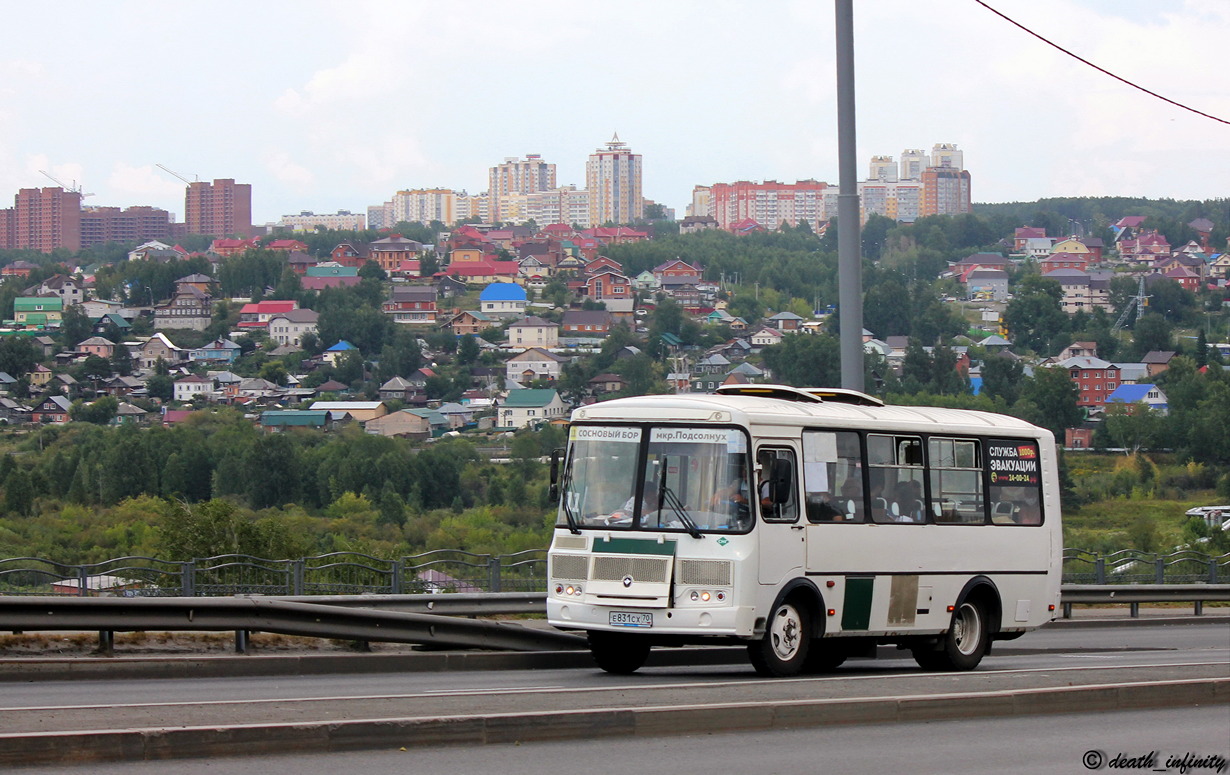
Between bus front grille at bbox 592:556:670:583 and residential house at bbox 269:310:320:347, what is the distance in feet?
591

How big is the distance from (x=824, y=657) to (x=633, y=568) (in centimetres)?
261

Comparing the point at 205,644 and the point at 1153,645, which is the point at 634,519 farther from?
the point at 1153,645

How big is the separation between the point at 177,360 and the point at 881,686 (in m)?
178

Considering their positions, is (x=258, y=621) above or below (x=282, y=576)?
above

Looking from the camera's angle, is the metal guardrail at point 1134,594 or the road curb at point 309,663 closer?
the road curb at point 309,663

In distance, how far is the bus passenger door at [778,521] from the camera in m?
12.8

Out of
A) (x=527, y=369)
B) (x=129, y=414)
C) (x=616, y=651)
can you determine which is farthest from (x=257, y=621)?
(x=527, y=369)

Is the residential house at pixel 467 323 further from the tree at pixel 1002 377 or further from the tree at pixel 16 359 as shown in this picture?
the tree at pixel 1002 377

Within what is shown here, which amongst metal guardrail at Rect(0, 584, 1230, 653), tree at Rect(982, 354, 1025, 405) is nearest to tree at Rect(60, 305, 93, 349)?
tree at Rect(982, 354, 1025, 405)

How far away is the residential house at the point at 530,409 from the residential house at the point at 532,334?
35309 millimetres

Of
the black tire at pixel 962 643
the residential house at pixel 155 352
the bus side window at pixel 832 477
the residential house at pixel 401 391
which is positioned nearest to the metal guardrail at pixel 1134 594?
the black tire at pixel 962 643

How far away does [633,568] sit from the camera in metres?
12.8

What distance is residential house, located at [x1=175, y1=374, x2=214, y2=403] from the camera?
162875 millimetres

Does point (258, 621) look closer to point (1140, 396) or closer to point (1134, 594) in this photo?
point (1134, 594)
